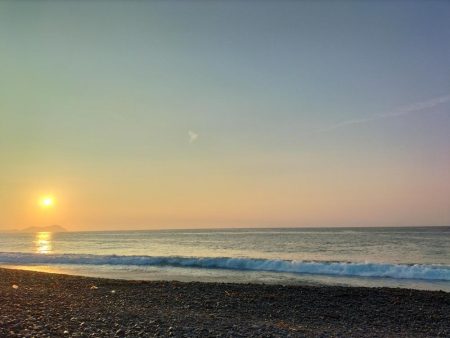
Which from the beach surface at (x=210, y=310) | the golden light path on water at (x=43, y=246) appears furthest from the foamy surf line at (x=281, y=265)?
the golden light path on water at (x=43, y=246)

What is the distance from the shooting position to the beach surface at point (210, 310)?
368 inches

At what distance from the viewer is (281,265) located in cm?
2748

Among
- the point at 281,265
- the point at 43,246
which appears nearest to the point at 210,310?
the point at 281,265

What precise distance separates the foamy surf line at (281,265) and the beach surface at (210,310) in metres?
8.06

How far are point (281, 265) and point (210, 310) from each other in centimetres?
1563

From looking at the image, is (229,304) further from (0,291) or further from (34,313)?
(0,291)

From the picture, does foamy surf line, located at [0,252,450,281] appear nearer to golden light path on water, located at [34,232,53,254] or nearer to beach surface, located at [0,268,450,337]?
beach surface, located at [0,268,450,337]

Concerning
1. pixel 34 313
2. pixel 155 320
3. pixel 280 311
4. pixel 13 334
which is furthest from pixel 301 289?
pixel 13 334

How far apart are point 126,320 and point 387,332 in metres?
→ 6.66

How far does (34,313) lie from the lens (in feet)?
34.7

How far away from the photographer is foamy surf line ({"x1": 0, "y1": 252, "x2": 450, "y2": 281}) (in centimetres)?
2419

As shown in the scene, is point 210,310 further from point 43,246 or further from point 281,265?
point 43,246

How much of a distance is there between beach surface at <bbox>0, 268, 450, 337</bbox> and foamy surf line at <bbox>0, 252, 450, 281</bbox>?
8065mm

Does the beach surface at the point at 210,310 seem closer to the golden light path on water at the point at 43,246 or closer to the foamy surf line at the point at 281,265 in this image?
the foamy surf line at the point at 281,265
